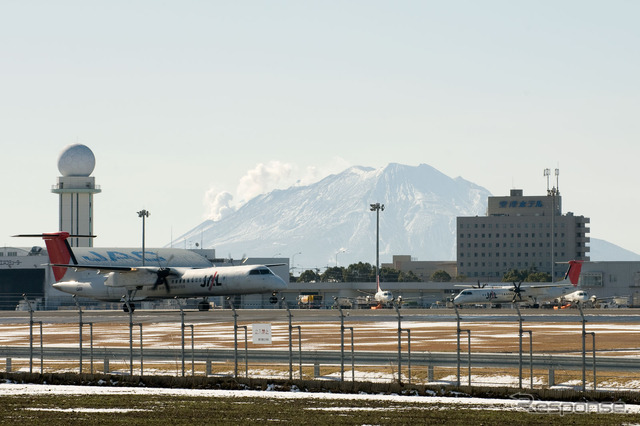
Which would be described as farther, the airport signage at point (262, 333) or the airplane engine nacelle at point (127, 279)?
the airplane engine nacelle at point (127, 279)

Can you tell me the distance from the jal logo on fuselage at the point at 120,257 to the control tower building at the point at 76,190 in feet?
73.1

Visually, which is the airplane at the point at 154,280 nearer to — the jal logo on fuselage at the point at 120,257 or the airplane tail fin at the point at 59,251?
the airplane tail fin at the point at 59,251

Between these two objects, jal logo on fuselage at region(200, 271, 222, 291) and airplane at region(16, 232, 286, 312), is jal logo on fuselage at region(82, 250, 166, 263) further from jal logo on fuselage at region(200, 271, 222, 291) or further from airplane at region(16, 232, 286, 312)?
jal logo on fuselage at region(200, 271, 222, 291)

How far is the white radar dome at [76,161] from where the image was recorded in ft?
547

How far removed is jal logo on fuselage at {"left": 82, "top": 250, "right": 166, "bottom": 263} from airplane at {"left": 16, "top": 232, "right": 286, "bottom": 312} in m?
43.0

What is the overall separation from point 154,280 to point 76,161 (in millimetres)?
85501

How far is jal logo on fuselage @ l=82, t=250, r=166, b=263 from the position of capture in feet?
459

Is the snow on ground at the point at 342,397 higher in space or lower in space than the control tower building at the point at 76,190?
lower

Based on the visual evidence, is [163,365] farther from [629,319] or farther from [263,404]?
[629,319]

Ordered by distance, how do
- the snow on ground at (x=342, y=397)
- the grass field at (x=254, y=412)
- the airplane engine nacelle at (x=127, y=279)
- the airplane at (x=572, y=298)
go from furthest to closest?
the airplane at (x=572, y=298)
the airplane engine nacelle at (x=127, y=279)
the snow on ground at (x=342, y=397)
the grass field at (x=254, y=412)

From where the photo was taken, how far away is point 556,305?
118 meters

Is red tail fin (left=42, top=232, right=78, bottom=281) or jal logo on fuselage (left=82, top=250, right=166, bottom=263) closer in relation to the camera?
red tail fin (left=42, top=232, right=78, bottom=281)

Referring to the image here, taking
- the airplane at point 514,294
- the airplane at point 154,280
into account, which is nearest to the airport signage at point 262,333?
the airplane at point 154,280

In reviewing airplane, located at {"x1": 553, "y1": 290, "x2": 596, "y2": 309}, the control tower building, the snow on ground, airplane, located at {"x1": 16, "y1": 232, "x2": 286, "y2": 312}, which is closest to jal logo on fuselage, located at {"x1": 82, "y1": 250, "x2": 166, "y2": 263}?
the control tower building
